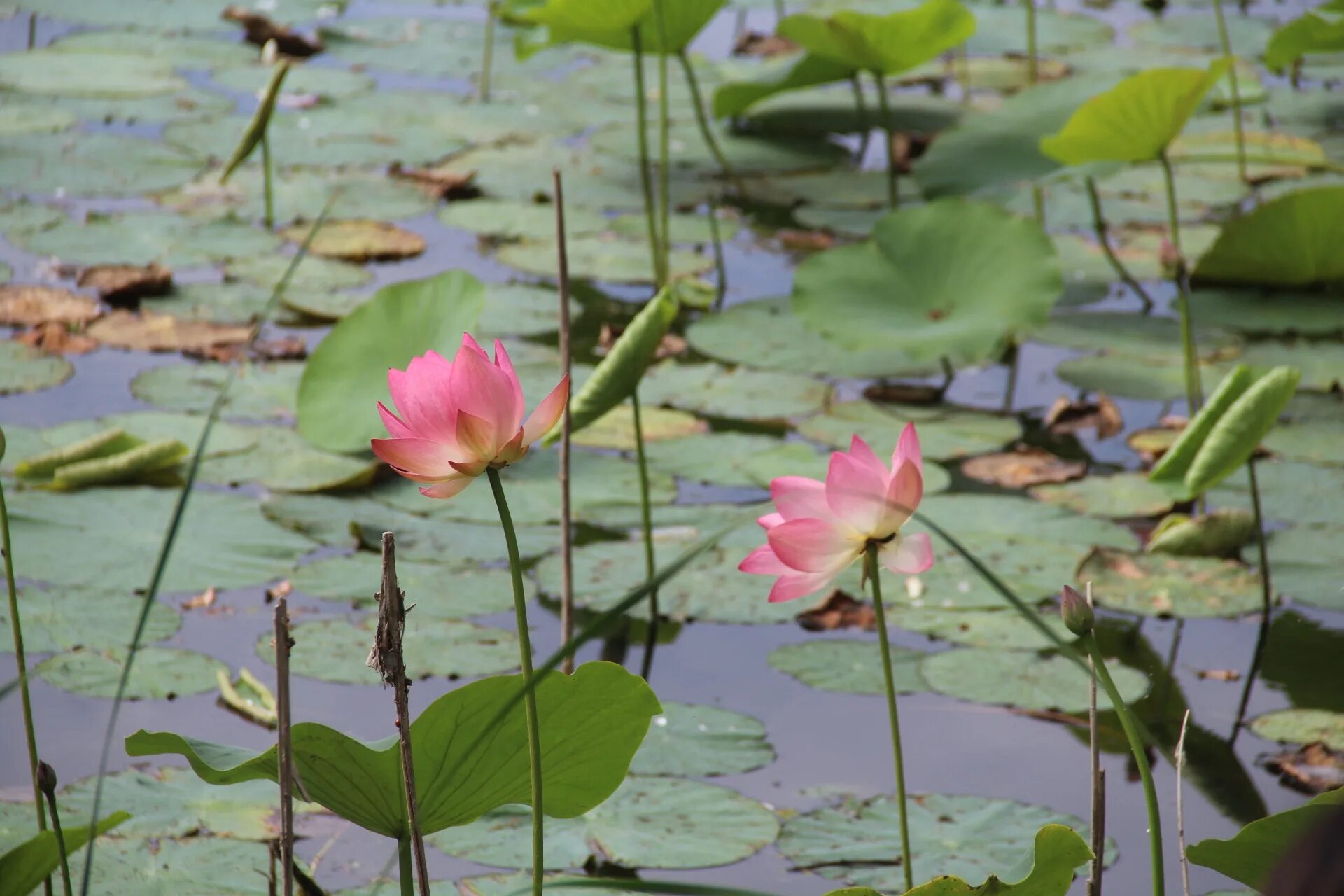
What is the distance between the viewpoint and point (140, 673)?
153cm

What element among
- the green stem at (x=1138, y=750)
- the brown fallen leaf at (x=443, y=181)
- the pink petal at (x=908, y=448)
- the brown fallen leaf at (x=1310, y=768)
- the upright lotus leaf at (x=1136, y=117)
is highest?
the pink petal at (x=908, y=448)

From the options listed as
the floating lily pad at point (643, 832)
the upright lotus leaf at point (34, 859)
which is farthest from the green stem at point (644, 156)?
the upright lotus leaf at point (34, 859)

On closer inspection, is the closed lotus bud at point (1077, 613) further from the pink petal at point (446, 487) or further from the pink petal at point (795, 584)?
the pink petal at point (446, 487)

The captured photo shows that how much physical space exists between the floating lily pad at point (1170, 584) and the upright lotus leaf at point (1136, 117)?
2.53 ft

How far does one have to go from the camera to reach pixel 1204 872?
1283 millimetres

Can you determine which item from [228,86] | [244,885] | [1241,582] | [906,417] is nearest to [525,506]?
[906,417]

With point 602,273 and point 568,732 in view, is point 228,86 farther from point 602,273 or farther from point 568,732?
point 568,732

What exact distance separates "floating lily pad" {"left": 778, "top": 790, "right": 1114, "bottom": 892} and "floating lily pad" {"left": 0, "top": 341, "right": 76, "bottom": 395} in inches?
59.9

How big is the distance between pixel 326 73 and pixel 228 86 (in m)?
0.30

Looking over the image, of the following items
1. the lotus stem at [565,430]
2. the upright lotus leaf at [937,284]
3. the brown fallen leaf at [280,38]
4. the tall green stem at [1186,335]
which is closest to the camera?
the lotus stem at [565,430]

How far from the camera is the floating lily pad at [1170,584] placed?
175 cm

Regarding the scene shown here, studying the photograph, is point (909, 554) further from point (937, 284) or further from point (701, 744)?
point (937, 284)

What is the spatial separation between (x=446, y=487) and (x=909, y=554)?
0.32m

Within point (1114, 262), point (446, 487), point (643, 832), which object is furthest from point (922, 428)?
point (446, 487)
